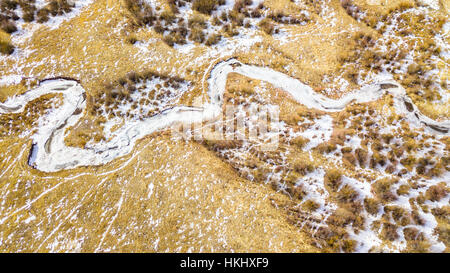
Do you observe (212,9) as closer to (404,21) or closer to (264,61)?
(264,61)

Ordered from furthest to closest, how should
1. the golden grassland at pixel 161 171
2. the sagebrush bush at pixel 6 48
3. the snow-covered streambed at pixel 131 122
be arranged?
the sagebrush bush at pixel 6 48
the snow-covered streambed at pixel 131 122
the golden grassland at pixel 161 171

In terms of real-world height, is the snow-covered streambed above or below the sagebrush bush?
below

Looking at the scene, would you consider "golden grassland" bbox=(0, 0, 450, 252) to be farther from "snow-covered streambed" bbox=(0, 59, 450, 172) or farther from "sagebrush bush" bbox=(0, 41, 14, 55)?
"sagebrush bush" bbox=(0, 41, 14, 55)

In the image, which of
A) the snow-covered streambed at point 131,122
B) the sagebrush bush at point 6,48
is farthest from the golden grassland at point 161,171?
the sagebrush bush at point 6,48

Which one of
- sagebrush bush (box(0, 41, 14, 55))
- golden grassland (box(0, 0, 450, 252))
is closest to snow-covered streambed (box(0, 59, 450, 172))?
golden grassland (box(0, 0, 450, 252))

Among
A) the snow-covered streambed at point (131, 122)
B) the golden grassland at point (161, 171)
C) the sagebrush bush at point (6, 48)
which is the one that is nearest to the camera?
the golden grassland at point (161, 171)

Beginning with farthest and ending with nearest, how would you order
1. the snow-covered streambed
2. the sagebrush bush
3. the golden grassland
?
1. the sagebrush bush
2. the snow-covered streambed
3. the golden grassland

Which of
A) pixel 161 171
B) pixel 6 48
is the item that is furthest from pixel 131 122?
pixel 6 48

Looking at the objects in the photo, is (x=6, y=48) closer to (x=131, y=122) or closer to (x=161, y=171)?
(x=131, y=122)

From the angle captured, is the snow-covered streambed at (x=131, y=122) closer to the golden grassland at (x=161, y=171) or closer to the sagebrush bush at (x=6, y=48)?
the golden grassland at (x=161, y=171)
